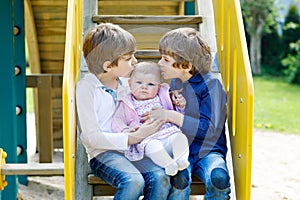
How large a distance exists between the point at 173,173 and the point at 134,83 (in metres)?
0.53

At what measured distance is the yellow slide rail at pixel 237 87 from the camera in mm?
2945

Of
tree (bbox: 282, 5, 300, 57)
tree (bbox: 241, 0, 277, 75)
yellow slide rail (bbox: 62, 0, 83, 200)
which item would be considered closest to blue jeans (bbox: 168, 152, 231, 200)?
yellow slide rail (bbox: 62, 0, 83, 200)

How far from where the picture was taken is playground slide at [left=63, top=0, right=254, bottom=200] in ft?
9.51

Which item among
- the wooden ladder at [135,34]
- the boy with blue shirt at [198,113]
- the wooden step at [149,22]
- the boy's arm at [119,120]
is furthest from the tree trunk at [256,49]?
the boy's arm at [119,120]

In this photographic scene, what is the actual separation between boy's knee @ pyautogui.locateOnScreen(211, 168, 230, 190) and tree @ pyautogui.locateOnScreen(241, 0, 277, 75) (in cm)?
1496

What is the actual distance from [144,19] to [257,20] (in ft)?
47.6

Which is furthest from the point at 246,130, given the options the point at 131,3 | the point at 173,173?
the point at 131,3

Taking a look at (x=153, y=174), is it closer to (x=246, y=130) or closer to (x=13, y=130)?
(x=246, y=130)

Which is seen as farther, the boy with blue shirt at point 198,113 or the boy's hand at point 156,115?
the boy's hand at point 156,115

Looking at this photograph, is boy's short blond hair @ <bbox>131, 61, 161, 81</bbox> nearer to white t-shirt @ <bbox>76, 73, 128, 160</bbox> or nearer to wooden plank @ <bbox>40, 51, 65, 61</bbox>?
white t-shirt @ <bbox>76, 73, 128, 160</bbox>

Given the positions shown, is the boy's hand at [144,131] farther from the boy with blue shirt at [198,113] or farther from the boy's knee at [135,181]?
the boy's knee at [135,181]

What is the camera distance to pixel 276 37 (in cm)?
1819

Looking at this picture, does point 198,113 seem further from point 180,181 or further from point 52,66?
point 52,66

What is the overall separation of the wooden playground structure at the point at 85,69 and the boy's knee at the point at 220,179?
97 millimetres
